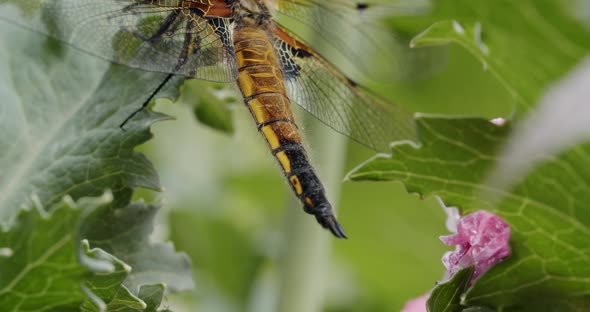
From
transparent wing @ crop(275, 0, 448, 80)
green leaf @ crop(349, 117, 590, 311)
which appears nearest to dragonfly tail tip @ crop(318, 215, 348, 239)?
green leaf @ crop(349, 117, 590, 311)

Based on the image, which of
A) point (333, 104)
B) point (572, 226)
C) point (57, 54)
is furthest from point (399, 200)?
point (572, 226)

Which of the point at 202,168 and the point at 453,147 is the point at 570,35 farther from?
the point at 202,168

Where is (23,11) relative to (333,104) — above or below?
above

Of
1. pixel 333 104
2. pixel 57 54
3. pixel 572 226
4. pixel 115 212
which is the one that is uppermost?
pixel 57 54

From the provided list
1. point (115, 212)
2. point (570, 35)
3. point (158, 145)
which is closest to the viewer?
point (570, 35)

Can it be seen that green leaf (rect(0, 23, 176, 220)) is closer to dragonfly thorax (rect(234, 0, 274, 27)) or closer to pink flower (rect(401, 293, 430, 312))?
dragonfly thorax (rect(234, 0, 274, 27))

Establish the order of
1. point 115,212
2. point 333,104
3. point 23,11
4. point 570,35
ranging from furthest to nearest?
point 333,104 → point 23,11 → point 115,212 → point 570,35

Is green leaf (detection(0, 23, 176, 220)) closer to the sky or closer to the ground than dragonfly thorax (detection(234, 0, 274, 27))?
closer to the ground
